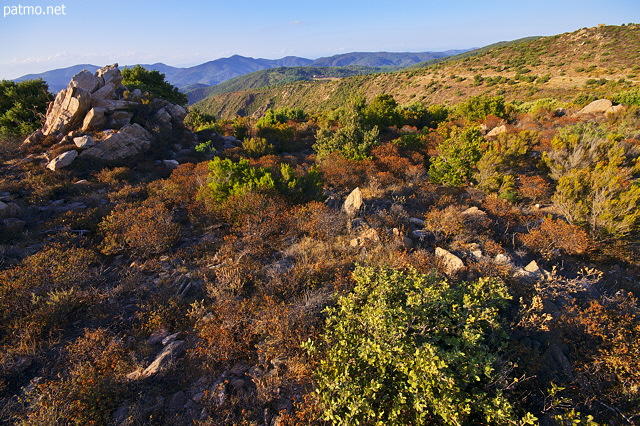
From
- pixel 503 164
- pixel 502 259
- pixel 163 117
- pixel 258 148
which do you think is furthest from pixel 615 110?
pixel 163 117

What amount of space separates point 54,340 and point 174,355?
6.37 feet

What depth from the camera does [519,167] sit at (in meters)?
10.6

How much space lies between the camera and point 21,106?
577 inches

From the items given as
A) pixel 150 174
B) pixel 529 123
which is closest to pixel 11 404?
pixel 150 174

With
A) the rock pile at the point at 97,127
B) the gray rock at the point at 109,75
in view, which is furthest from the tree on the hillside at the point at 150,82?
the rock pile at the point at 97,127

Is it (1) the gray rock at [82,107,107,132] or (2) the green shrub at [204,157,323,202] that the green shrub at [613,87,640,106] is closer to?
(2) the green shrub at [204,157,323,202]

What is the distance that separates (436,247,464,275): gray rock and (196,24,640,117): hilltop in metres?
29.0

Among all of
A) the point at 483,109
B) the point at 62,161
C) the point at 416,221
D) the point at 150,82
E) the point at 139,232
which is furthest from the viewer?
the point at 150,82

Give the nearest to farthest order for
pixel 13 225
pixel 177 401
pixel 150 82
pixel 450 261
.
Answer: pixel 177 401 < pixel 450 261 < pixel 13 225 < pixel 150 82

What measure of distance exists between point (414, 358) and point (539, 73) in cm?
5494

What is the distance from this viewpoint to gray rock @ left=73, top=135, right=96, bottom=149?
12133 millimetres

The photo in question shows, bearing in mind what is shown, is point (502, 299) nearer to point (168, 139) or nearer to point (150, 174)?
point (150, 174)

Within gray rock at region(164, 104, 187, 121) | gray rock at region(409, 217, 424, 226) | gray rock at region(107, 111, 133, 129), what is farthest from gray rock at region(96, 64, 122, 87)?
gray rock at region(409, 217, 424, 226)

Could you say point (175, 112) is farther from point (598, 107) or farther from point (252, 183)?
point (598, 107)
